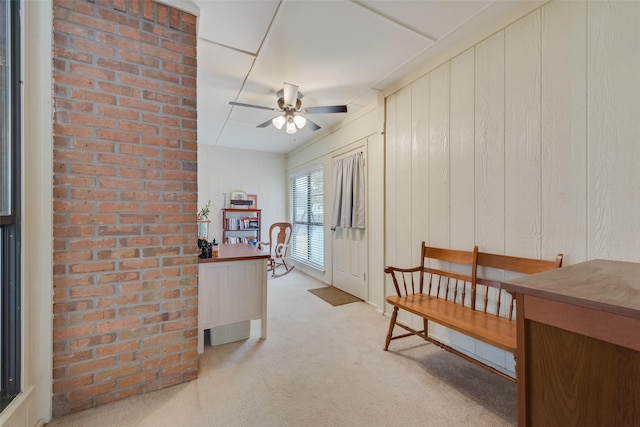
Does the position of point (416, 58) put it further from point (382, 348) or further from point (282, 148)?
point (282, 148)

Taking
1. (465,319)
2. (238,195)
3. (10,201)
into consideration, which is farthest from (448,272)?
(238,195)

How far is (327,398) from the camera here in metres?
1.65

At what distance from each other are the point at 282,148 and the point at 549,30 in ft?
14.6

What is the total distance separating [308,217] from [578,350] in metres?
4.53

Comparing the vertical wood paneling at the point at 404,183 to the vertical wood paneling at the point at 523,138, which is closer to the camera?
the vertical wood paneling at the point at 523,138

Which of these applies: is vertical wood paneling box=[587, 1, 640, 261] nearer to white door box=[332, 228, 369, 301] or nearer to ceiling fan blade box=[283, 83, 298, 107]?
ceiling fan blade box=[283, 83, 298, 107]

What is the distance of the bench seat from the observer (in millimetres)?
1492

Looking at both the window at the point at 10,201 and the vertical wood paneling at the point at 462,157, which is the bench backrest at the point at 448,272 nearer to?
the vertical wood paneling at the point at 462,157

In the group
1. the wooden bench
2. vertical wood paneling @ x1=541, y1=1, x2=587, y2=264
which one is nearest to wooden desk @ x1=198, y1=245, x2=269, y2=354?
the wooden bench

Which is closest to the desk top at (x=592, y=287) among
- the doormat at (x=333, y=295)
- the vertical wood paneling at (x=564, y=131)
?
the vertical wood paneling at (x=564, y=131)

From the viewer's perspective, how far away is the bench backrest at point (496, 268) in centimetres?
170

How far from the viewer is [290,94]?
2639mm

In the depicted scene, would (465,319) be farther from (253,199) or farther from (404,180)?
(253,199)

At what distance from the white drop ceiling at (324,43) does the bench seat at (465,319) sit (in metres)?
2.09
